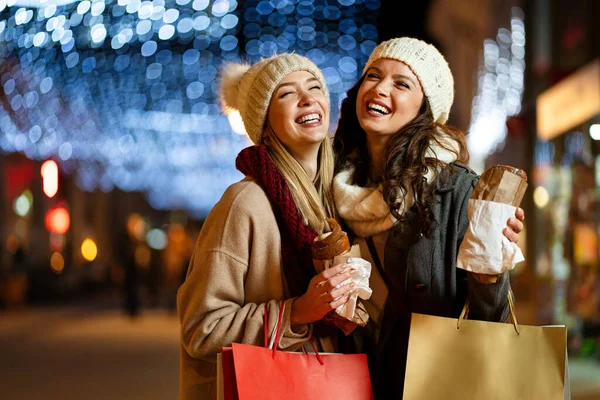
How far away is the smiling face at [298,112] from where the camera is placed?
308 cm

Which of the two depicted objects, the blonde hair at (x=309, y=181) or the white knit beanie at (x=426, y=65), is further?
→ the white knit beanie at (x=426, y=65)

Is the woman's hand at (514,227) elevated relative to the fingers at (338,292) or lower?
elevated

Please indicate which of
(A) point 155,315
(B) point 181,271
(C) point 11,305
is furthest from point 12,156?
(A) point 155,315

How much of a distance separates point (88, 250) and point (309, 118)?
26.5m

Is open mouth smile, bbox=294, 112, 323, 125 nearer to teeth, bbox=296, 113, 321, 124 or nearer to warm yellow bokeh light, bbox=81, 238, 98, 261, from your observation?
teeth, bbox=296, 113, 321, 124

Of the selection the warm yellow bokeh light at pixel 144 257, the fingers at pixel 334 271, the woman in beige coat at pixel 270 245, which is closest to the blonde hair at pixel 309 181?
the woman in beige coat at pixel 270 245

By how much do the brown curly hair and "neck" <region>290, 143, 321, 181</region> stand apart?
0.37ft

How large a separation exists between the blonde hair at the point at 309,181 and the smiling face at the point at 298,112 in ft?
0.18

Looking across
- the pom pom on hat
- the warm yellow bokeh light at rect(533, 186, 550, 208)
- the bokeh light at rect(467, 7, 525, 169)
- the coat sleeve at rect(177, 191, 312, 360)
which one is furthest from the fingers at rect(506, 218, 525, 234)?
the bokeh light at rect(467, 7, 525, 169)

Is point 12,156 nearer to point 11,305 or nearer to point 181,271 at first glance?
point 11,305

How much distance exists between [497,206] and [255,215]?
88 centimetres

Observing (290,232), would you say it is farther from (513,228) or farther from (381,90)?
(513,228)

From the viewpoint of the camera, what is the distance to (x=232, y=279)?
285 cm

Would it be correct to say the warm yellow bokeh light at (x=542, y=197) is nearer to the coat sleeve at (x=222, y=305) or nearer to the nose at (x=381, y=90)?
the nose at (x=381, y=90)
